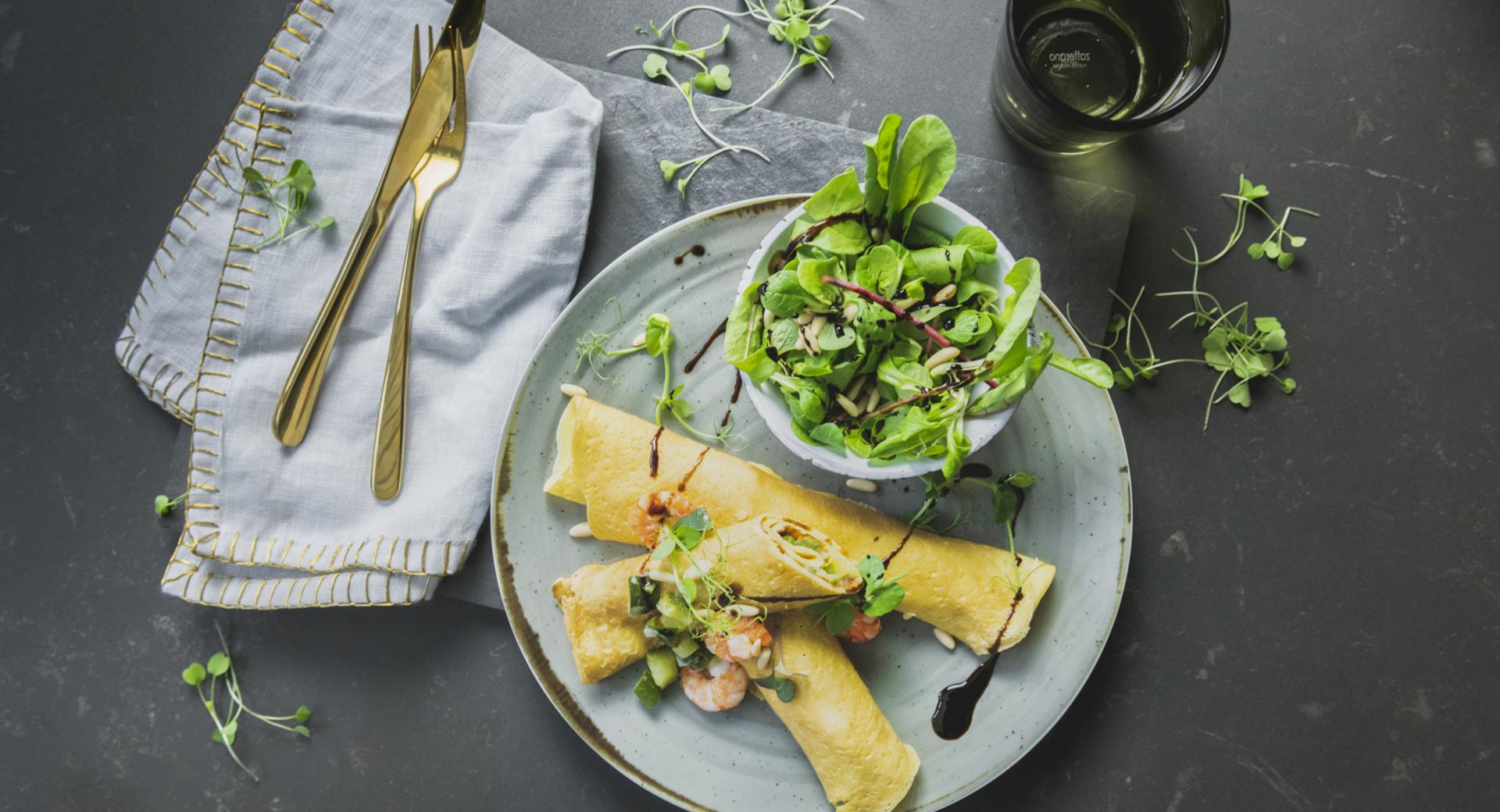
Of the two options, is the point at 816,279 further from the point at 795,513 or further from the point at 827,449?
the point at 795,513

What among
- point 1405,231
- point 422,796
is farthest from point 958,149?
Answer: point 422,796

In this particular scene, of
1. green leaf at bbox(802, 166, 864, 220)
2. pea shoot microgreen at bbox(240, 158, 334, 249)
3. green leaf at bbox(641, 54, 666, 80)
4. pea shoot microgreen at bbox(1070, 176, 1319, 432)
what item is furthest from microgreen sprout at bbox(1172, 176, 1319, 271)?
pea shoot microgreen at bbox(240, 158, 334, 249)

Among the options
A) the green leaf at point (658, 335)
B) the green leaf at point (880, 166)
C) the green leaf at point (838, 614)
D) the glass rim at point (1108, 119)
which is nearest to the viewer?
the green leaf at point (880, 166)

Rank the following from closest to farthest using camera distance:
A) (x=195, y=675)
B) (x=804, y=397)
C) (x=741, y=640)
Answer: (x=804, y=397), (x=741, y=640), (x=195, y=675)

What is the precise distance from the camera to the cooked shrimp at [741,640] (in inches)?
61.9

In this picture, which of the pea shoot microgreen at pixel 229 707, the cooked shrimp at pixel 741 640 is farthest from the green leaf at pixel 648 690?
the pea shoot microgreen at pixel 229 707

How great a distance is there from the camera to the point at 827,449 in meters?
1.45

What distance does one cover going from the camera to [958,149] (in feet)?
6.12

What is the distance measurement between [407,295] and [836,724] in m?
1.20

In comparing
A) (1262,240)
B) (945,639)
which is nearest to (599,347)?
(945,639)

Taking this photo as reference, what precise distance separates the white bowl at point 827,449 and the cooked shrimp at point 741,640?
35 centimetres

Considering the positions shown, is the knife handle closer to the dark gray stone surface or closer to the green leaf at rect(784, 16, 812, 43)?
the dark gray stone surface

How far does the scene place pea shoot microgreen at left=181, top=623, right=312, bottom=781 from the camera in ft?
6.22

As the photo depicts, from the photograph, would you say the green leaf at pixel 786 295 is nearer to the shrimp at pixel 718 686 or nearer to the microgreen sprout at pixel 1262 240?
the shrimp at pixel 718 686
